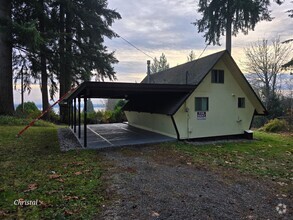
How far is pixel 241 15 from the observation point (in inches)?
565

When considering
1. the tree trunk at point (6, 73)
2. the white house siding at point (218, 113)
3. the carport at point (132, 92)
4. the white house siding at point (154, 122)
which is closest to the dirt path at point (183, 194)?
the carport at point (132, 92)

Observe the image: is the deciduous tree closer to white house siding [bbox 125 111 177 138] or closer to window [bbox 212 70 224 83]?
window [bbox 212 70 224 83]

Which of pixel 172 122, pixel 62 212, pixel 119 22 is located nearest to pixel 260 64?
A: pixel 119 22

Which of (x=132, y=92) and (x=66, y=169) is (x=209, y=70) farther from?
(x=66, y=169)

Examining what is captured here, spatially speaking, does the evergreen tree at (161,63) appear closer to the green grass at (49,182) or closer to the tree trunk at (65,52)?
the tree trunk at (65,52)

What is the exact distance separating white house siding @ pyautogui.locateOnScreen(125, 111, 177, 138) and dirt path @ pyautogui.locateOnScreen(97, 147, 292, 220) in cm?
415

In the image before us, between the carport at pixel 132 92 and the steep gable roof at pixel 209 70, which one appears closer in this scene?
the carport at pixel 132 92

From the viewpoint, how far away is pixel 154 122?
475 inches

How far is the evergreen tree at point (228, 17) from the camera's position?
13.7 m

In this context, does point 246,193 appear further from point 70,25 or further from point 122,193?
point 70,25

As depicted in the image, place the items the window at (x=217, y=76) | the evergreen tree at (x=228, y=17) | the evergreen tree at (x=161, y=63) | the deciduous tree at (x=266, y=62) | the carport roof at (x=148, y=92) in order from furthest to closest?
the evergreen tree at (x=161, y=63), the deciduous tree at (x=266, y=62), the evergreen tree at (x=228, y=17), the window at (x=217, y=76), the carport roof at (x=148, y=92)

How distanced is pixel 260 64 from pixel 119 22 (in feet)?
64.3

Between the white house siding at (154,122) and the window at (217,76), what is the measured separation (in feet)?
10.2

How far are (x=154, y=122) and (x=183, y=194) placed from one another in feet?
26.3
